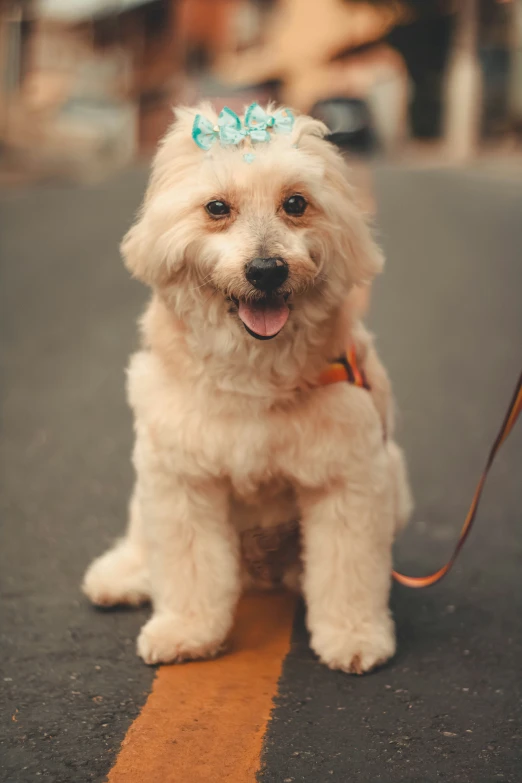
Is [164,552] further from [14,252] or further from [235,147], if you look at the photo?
[14,252]

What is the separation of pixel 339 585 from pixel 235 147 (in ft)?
4.96

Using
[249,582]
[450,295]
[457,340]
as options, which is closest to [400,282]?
[450,295]

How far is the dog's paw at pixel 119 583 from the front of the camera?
3.92m

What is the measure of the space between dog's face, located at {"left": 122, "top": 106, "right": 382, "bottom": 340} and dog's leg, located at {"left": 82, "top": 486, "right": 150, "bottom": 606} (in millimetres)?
1115

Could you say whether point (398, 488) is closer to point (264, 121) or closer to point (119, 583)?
point (119, 583)

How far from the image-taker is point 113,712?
3.09m

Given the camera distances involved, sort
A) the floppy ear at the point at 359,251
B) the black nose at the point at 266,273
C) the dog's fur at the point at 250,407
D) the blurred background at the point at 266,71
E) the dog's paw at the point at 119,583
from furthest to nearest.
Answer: the blurred background at the point at 266,71 → the dog's paw at the point at 119,583 → the floppy ear at the point at 359,251 → the dog's fur at the point at 250,407 → the black nose at the point at 266,273

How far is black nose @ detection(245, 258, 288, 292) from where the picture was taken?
3080 millimetres

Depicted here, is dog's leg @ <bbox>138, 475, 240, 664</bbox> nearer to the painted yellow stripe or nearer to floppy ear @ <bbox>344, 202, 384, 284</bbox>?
the painted yellow stripe

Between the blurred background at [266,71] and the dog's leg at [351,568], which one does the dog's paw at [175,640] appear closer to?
the dog's leg at [351,568]

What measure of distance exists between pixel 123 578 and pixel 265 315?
4.36 ft

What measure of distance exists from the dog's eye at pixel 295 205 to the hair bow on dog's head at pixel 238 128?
180 mm

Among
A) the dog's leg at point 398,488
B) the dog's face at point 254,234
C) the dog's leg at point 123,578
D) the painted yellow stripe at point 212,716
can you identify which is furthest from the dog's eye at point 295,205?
the painted yellow stripe at point 212,716

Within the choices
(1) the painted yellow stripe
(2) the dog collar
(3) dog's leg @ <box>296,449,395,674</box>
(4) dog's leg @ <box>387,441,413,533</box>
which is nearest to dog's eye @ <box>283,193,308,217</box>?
(2) the dog collar
